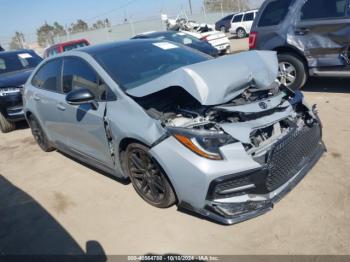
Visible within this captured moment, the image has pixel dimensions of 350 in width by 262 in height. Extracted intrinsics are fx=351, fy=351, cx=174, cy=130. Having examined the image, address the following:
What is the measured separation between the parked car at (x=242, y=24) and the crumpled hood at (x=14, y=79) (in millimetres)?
19563

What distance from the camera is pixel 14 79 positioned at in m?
7.54

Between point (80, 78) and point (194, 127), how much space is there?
5.83 feet

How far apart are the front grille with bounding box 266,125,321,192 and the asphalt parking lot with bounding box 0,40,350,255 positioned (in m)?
0.35

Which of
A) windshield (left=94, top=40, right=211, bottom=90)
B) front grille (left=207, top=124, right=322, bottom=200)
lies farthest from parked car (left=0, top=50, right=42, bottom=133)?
front grille (left=207, top=124, right=322, bottom=200)

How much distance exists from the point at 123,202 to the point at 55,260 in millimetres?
946

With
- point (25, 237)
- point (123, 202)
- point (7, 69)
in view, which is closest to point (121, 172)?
point (123, 202)

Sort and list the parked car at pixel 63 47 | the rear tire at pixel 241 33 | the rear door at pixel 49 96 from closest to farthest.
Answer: the rear door at pixel 49 96 → the parked car at pixel 63 47 → the rear tire at pixel 241 33

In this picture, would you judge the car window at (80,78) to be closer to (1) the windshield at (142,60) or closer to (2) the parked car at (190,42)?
(1) the windshield at (142,60)

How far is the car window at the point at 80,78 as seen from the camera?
3.76 meters

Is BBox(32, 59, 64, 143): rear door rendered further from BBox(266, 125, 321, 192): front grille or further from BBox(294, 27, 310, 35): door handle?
BBox(294, 27, 310, 35): door handle

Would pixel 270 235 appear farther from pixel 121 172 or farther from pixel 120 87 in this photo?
pixel 120 87

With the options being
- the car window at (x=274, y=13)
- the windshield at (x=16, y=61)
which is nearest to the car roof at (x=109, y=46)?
the car window at (x=274, y=13)

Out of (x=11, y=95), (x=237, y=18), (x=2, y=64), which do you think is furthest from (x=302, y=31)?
(x=237, y=18)

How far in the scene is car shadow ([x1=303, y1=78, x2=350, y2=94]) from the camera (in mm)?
6842
